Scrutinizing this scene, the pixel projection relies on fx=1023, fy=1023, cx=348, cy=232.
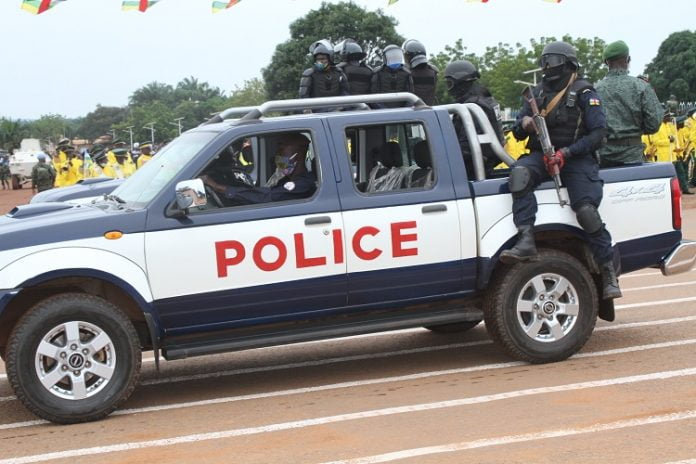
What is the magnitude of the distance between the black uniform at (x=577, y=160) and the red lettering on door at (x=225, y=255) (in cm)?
195

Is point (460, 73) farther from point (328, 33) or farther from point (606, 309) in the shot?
point (328, 33)

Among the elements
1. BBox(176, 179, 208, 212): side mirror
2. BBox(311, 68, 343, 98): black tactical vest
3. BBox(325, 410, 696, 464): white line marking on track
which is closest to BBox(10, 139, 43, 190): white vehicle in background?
BBox(311, 68, 343, 98): black tactical vest

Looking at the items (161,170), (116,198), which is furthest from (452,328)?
(116,198)

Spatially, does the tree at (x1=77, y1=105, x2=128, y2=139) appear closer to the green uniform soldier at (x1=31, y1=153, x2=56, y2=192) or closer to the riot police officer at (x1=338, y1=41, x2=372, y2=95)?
the green uniform soldier at (x1=31, y1=153, x2=56, y2=192)

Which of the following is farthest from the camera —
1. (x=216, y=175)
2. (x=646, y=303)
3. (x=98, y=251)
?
(x=646, y=303)

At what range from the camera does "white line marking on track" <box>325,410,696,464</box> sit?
527cm

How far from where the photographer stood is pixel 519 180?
7051 mm

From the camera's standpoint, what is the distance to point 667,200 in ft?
24.8

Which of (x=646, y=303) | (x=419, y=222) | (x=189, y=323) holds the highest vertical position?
(x=419, y=222)

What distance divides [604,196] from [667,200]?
20.8 inches

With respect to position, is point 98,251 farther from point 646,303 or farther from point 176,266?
point 646,303

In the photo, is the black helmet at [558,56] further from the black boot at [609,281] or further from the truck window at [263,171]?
the truck window at [263,171]

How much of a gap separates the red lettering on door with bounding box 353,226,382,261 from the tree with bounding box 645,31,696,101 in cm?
7532

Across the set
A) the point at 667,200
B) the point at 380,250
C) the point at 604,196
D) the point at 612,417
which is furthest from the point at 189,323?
the point at 667,200
